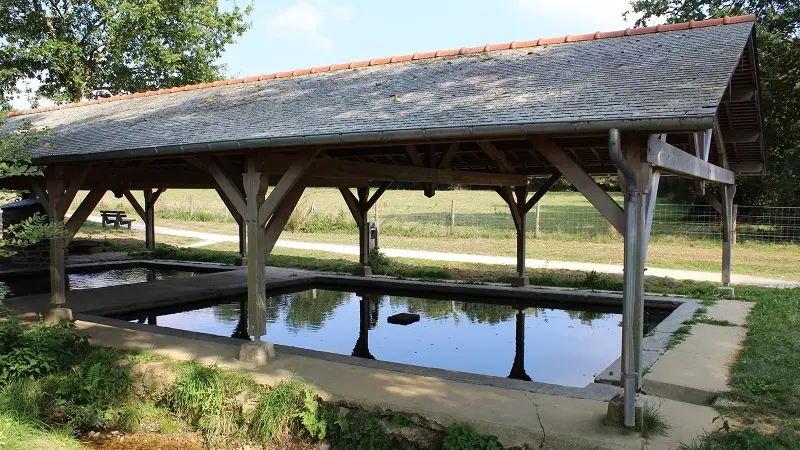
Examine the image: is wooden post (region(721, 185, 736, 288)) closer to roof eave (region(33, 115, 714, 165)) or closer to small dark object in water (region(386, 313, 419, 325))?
small dark object in water (region(386, 313, 419, 325))

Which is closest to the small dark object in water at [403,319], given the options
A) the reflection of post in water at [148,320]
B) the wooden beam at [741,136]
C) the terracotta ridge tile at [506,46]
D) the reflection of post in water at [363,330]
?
the reflection of post in water at [363,330]

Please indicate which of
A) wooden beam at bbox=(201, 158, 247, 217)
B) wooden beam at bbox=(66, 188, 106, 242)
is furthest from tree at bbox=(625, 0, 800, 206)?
wooden beam at bbox=(66, 188, 106, 242)

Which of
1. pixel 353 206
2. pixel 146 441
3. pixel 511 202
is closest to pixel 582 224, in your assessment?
pixel 511 202

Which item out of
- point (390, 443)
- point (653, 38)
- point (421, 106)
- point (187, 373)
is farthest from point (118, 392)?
point (653, 38)

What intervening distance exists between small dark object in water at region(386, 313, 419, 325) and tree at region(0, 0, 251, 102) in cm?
1447

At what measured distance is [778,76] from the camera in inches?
584

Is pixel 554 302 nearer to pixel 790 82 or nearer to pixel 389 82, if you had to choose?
pixel 389 82

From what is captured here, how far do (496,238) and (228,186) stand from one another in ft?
40.5

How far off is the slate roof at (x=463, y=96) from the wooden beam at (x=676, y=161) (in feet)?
1.00

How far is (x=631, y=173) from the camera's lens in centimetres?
377

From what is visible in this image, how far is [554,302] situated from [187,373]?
5.79m

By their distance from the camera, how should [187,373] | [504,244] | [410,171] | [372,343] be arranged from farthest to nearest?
[504,244], [410,171], [372,343], [187,373]

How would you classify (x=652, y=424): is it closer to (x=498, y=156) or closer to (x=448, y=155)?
(x=448, y=155)

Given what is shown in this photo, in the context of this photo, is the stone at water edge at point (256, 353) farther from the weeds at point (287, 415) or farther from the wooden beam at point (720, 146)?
the wooden beam at point (720, 146)
